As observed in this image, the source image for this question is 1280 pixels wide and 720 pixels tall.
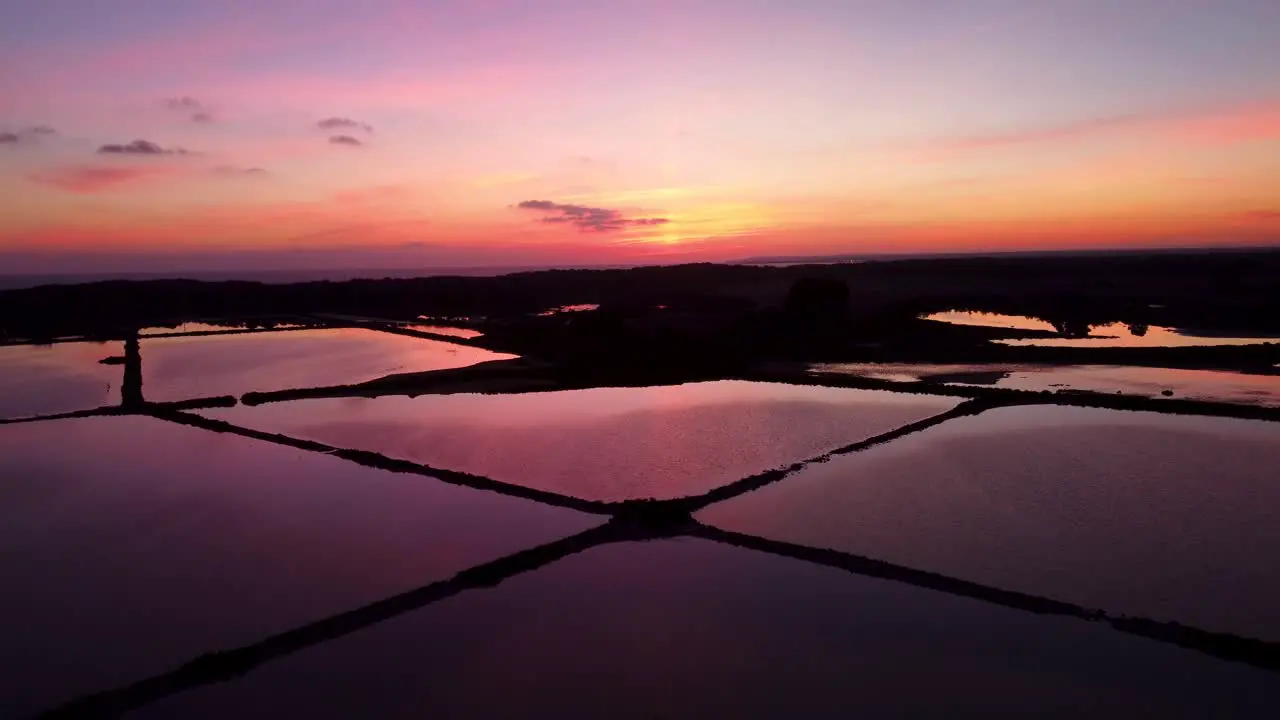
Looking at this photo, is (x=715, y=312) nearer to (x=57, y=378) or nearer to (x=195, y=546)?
(x=57, y=378)

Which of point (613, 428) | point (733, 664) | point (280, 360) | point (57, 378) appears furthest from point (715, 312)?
point (733, 664)

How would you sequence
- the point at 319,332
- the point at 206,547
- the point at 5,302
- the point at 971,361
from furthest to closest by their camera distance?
the point at 5,302 < the point at 319,332 < the point at 971,361 < the point at 206,547

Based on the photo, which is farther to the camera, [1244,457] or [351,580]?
[1244,457]

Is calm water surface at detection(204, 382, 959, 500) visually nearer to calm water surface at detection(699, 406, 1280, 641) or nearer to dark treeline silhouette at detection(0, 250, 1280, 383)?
calm water surface at detection(699, 406, 1280, 641)

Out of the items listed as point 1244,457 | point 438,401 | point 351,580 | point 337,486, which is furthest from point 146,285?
point 1244,457

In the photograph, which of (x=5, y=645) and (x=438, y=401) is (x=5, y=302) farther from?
(x=5, y=645)

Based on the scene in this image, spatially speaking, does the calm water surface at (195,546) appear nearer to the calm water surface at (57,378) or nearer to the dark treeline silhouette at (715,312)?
the calm water surface at (57,378)
